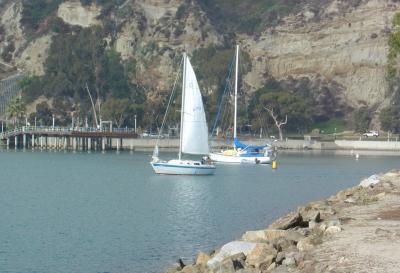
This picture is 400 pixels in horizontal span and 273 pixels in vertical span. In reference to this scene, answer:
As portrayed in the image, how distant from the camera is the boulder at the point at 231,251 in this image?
27.5m

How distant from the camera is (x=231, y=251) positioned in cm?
2789

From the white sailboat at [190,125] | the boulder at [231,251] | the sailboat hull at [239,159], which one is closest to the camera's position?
the boulder at [231,251]

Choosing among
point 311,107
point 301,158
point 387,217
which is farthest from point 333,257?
point 311,107

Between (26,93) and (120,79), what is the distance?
21850 millimetres

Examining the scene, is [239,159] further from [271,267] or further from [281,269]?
[281,269]

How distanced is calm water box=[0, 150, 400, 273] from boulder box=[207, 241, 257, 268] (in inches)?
299

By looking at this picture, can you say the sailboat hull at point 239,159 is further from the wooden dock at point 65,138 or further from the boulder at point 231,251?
the boulder at point 231,251

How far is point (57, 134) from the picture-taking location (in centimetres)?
14850

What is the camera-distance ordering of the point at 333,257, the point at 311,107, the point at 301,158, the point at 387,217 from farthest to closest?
the point at 311,107
the point at 301,158
the point at 387,217
the point at 333,257

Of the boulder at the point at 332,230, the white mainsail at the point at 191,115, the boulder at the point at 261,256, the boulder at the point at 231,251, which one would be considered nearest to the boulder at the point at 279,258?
the boulder at the point at 261,256

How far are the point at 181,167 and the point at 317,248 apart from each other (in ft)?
185

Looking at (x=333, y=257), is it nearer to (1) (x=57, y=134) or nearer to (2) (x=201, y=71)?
(1) (x=57, y=134)

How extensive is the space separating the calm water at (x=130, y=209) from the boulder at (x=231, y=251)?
7598 mm

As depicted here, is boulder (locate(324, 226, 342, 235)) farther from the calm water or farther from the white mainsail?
the white mainsail
